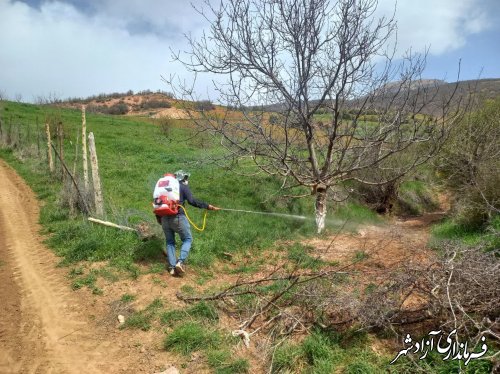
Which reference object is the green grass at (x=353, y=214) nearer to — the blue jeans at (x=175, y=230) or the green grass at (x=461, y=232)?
the green grass at (x=461, y=232)

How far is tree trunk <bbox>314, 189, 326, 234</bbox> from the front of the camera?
9.55 m

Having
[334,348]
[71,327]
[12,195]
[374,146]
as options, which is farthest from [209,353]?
[12,195]

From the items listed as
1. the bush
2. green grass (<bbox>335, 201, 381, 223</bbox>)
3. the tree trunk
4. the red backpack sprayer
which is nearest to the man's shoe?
the red backpack sprayer

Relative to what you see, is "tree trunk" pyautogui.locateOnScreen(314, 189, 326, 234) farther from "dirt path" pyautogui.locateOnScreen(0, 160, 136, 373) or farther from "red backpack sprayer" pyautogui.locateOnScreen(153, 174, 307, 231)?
"dirt path" pyautogui.locateOnScreen(0, 160, 136, 373)

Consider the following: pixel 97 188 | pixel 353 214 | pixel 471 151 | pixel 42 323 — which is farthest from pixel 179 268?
pixel 471 151

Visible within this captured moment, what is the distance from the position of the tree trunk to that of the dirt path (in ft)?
18.7

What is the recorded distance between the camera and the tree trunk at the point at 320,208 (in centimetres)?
955

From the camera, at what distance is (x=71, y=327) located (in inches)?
215

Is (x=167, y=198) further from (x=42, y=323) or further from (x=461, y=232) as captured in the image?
(x=461, y=232)

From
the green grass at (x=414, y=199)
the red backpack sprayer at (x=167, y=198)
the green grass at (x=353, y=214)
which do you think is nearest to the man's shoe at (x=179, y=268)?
the red backpack sprayer at (x=167, y=198)

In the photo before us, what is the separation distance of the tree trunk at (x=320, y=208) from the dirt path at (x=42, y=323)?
18.7 feet

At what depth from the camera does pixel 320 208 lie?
9.73m

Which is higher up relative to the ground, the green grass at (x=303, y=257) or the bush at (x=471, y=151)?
the bush at (x=471, y=151)

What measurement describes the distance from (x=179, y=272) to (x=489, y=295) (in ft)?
15.2
